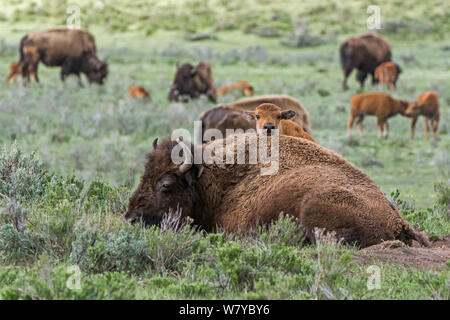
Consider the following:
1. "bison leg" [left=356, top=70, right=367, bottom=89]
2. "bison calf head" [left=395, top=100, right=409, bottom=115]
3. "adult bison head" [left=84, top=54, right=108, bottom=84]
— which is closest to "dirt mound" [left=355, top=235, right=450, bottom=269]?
"bison calf head" [left=395, top=100, right=409, bottom=115]

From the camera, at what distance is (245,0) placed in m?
53.2

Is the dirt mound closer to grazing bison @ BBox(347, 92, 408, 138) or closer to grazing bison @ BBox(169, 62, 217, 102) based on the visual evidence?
grazing bison @ BBox(347, 92, 408, 138)

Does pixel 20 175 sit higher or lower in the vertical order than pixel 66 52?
higher

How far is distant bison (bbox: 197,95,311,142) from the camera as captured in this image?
1323cm

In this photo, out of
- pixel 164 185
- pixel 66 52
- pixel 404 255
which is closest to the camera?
pixel 404 255

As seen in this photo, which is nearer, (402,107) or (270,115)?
(270,115)

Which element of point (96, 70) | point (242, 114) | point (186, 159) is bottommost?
point (96, 70)

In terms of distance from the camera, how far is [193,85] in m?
25.1

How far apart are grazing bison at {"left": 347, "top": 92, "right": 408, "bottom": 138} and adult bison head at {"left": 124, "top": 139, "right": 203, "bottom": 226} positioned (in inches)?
515

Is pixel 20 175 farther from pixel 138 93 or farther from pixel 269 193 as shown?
pixel 138 93

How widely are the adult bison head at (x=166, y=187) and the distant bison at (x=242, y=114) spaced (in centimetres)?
496

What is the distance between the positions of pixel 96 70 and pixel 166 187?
22255 mm

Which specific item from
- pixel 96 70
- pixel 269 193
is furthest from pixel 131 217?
pixel 96 70

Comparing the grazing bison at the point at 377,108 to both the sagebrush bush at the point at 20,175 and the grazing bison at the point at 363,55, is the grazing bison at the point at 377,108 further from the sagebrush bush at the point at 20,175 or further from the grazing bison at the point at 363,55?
the sagebrush bush at the point at 20,175
